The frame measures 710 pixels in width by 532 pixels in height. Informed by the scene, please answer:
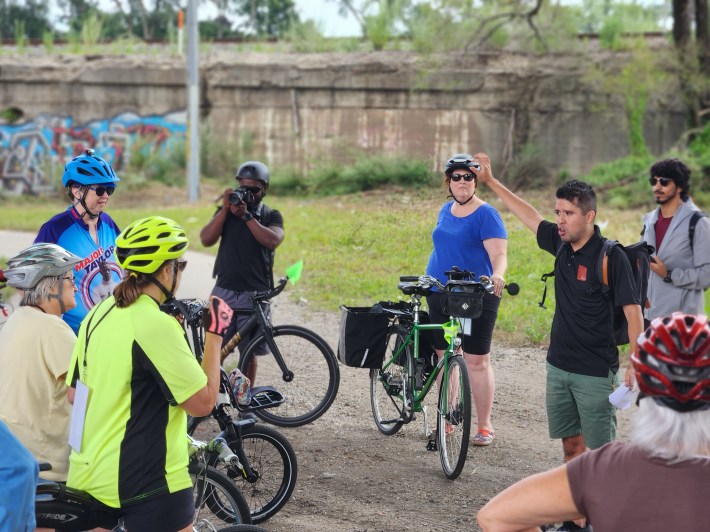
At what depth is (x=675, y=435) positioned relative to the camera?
2252 millimetres

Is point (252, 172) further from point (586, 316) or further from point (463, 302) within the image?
point (586, 316)

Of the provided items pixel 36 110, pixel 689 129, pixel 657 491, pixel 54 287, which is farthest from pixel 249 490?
pixel 36 110

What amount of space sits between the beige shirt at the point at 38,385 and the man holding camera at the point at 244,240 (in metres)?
2.98

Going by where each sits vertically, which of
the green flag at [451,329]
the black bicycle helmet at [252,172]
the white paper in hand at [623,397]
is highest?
the black bicycle helmet at [252,172]

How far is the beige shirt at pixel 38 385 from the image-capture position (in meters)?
3.78

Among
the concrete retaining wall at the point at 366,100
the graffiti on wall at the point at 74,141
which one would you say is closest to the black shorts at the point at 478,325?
the concrete retaining wall at the point at 366,100

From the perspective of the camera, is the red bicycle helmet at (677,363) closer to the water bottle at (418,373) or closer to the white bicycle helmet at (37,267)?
the white bicycle helmet at (37,267)

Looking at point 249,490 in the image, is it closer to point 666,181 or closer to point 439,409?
point 439,409

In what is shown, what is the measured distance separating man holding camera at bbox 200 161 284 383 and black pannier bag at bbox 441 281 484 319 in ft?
4.84

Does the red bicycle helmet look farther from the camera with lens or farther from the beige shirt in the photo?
the camera with lens

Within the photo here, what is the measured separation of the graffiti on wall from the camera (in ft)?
80.0

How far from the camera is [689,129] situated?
20359 millimetres

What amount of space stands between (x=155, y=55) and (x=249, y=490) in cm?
2262

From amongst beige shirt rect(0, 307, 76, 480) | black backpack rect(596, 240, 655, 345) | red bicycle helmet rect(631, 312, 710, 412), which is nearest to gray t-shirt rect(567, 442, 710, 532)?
red bicycle helmet rect(631, 312, 710, 412)
